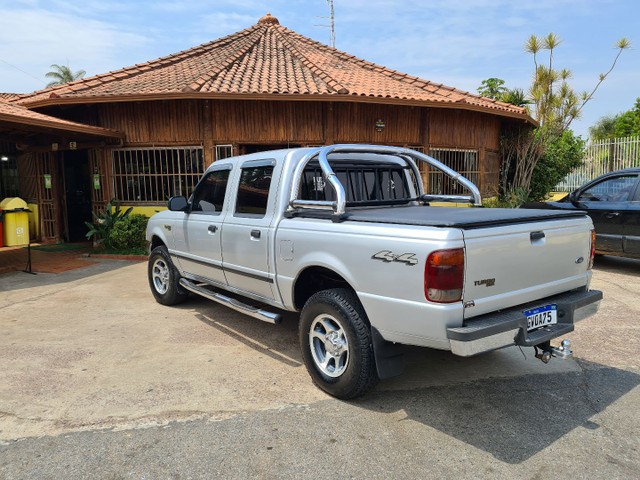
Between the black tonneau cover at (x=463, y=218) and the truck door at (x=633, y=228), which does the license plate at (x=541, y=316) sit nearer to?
the black tonneau cover at (x=463, y=218)

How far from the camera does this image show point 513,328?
298 cm

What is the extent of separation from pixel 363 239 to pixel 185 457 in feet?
5.71

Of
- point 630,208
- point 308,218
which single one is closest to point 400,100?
point 630,208

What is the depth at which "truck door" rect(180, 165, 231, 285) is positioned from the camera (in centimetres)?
491

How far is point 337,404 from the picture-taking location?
3.51 m

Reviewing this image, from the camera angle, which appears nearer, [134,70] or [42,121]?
[42,121]

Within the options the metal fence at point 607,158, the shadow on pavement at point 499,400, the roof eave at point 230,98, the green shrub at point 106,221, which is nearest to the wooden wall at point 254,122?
the roof eave at point 230,98

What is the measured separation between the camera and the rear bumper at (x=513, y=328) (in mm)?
2793

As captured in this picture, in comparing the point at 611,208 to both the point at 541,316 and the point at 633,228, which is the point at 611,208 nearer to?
the point at 633,228

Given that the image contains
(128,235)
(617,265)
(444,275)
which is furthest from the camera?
(128,235)

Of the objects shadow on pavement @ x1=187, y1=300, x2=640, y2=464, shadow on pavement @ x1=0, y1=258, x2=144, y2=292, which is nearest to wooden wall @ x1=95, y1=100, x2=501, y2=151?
shadow on pavement @ x1=0, y1=258, x2=144, y2=292

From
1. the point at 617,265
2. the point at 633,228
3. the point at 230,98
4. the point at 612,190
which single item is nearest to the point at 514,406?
the point at 633,228

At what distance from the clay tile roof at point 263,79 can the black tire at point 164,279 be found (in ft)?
15.9

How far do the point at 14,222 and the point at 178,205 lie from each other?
14.6ft
